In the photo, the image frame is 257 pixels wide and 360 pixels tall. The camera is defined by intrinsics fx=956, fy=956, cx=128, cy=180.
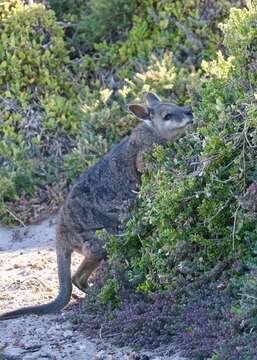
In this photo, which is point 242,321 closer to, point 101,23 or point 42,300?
point 42,300

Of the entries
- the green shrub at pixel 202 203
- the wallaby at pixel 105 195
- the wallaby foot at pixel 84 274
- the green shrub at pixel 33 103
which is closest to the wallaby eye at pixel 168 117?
the wallaby at pixel 105 195

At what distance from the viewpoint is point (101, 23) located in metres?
13.4

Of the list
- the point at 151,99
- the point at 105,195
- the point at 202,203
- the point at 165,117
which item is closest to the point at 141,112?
the point at 165,117

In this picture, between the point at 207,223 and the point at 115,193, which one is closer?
the point at 207,223

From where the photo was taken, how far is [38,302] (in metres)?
A: 8.94

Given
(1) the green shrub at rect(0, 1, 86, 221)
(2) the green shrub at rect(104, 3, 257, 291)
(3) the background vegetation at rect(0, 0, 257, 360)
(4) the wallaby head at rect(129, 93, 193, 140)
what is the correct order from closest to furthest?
1. (3) the background vegetation at rect(0, 0, 257, 360)
2. (2) the green shrub at rect(104, 3, 257, 291)
3. (4) the wallaby head at rect(129, 93, 193, 140)
4. (1) the green shrub at rect(0, 1, 86, 221)

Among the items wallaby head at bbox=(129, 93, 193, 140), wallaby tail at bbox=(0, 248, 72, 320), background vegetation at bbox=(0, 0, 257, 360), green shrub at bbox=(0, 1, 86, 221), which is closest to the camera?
background vegetation at bbox=(0, 0, 257, 360)

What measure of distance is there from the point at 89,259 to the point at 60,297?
551 mm

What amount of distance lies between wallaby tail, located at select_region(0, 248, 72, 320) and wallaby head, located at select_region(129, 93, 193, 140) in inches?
65.5

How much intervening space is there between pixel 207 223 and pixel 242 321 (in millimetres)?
1277

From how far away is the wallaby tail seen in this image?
8.30 metres

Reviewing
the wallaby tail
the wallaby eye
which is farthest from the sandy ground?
the wallaby eye

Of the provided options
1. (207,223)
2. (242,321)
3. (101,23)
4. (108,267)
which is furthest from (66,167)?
(242,321)

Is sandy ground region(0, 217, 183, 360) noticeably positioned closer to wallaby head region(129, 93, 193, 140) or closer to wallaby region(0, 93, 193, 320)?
wallaby region(0, 93, 193, 320)
